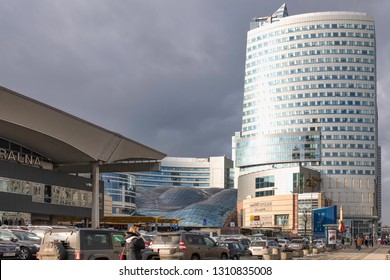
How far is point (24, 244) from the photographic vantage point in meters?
32.0

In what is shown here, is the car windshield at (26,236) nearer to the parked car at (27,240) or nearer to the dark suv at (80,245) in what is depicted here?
the parked car at (27,240)

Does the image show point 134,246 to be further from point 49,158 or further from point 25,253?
point 49,158

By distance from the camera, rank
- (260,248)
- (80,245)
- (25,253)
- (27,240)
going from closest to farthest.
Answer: (80,245), (25,253), (27,240), (260,248)

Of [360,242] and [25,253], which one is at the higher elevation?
[25,253]

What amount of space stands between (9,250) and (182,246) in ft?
31.0

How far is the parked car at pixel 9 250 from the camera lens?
1153 inches

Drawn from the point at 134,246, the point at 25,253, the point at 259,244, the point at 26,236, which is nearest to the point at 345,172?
the point at 259,244

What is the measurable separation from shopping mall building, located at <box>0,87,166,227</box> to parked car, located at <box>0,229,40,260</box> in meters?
36.5

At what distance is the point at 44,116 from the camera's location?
75062 millimetres

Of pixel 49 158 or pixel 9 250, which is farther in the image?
pixel 49 158

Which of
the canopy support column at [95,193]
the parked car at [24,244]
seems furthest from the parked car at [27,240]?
the canopy support column at [95,193]

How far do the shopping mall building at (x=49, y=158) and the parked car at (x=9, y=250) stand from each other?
3954cm

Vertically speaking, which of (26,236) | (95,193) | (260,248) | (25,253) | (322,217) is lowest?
(322,217)
